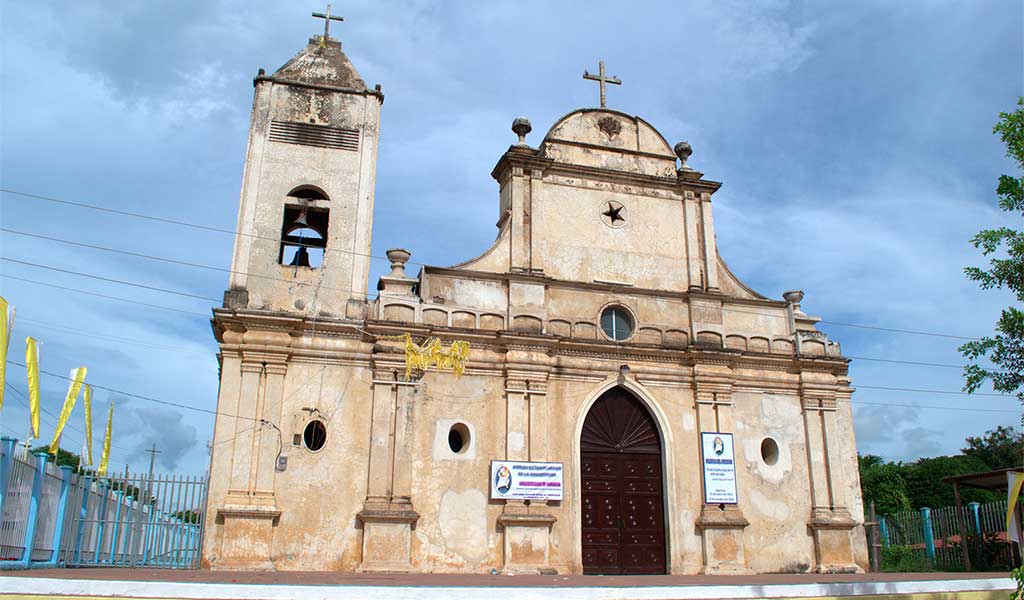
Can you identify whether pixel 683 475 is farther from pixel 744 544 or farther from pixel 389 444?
pixel 389 444

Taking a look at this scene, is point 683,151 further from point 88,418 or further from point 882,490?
point 882,490

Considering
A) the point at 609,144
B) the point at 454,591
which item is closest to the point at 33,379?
the point at 454,591

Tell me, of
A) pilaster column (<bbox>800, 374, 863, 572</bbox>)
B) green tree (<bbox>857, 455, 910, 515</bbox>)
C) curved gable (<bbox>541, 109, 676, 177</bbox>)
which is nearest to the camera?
pilaster column (<bbox>800, 374, 863, 572</bbox>)

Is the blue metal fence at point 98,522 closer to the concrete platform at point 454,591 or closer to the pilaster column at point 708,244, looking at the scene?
the concrete platform at point 454,591

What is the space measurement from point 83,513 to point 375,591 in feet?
32.9

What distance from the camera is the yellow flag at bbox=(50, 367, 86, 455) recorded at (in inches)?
559

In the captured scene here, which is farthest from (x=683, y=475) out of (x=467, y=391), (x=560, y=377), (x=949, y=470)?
(x=949, y=470)

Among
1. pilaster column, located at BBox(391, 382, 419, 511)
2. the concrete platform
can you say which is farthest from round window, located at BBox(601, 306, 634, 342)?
the concrete platform

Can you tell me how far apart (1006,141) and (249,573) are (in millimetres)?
13314

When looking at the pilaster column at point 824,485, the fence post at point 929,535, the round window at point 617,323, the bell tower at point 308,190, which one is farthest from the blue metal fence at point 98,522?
the fence post at point 929,535

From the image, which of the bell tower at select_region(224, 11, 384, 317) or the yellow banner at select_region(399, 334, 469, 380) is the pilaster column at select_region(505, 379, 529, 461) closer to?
the yellow banner at select_region(399, 334, 469, 380)

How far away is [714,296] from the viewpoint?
1895 cm

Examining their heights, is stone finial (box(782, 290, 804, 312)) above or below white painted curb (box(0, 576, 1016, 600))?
above

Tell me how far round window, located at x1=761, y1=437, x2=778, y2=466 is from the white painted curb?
8918mm
